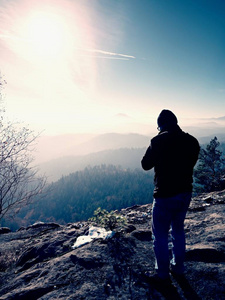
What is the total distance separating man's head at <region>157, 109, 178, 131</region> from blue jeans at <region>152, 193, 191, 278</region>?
1.37 meters

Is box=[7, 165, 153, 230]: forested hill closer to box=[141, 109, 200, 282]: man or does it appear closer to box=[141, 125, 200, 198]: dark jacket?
box=[141, 109, 200, 282]: man

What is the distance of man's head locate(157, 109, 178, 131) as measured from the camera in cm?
348

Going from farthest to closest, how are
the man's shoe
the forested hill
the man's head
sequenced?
the forested hill → the man's head → the man's shoe

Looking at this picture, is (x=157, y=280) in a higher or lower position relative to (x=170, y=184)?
lower

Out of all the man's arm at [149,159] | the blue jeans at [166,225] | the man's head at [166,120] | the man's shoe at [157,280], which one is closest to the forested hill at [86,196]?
the man's shoe at [157,280]

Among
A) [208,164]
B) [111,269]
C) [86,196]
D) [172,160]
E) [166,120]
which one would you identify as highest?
[166,120]

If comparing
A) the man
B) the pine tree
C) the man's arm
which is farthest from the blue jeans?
the pine tree

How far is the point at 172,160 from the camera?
3.22 m

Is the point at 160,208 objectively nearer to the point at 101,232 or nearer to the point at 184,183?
the point at 184,183

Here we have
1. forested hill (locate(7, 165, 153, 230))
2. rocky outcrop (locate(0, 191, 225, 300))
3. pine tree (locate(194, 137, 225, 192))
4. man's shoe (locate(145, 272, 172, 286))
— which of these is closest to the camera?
rocky outcrop (locate(0, 191, 225, 300))

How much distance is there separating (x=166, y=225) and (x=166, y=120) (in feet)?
6.87

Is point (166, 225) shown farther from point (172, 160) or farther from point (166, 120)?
point (166, 120)

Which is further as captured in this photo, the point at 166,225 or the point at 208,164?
the point at 208,164

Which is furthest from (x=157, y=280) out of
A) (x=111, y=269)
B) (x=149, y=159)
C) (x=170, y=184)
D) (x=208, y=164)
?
(x=208, y=164)
